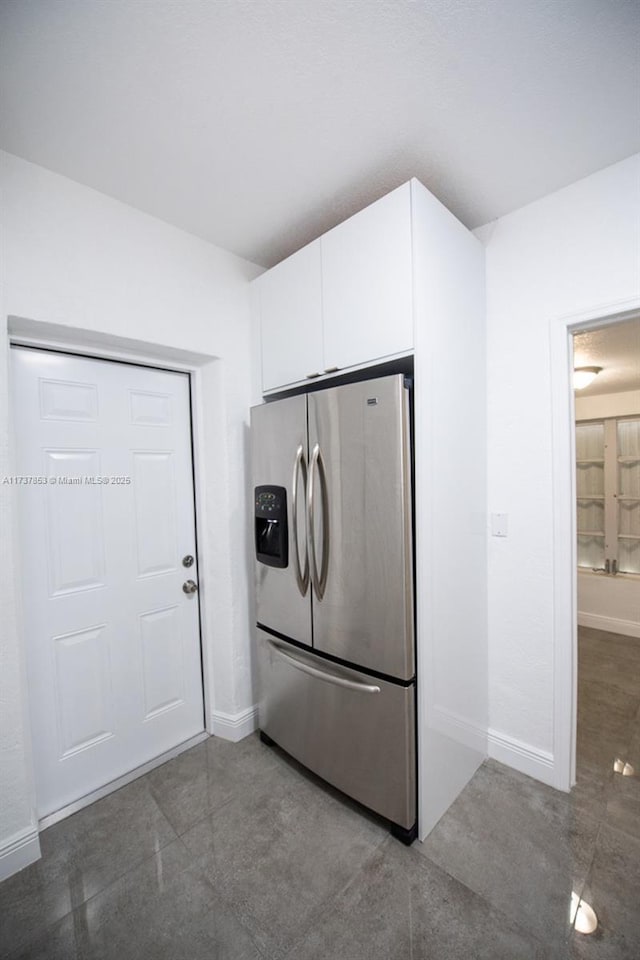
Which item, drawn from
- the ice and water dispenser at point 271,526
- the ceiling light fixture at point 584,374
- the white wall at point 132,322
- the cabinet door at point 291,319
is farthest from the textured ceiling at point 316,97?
the ceiling light fixture at point 584,374

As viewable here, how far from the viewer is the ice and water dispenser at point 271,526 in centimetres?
181

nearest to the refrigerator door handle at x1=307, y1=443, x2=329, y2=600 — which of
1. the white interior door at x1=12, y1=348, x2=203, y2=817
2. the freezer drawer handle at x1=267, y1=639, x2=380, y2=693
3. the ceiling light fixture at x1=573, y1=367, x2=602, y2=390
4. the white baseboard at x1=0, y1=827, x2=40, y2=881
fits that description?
the freezer drawer handle at x1=267, y1=639, x2=380, y2=693

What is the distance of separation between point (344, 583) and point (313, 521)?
0.28m

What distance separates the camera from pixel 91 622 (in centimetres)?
179

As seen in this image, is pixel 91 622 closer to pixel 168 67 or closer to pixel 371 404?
pixel 371 404

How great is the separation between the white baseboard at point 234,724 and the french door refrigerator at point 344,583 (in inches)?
11.0

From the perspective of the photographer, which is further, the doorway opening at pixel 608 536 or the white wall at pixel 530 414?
the doorway opening at pixel 608 536

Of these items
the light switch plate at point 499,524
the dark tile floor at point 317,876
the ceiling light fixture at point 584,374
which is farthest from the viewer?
the ceiling light fixture at point 584,374

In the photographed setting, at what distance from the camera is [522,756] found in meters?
1.83

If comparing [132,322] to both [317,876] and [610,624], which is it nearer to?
[317,876]

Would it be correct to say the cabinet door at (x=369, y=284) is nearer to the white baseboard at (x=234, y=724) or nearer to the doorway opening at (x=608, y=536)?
the doorway opening at (x=608, y=536)

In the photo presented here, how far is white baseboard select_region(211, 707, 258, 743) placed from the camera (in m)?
2.12

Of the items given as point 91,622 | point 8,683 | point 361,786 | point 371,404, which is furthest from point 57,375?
point 361,786

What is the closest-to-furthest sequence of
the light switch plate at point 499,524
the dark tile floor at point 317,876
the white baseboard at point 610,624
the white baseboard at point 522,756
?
the dark tile floor at point 317,876 < the white baseboard at point 522,756 < the light switch plate at point 499,524 < the white baseboard at point 610,624
